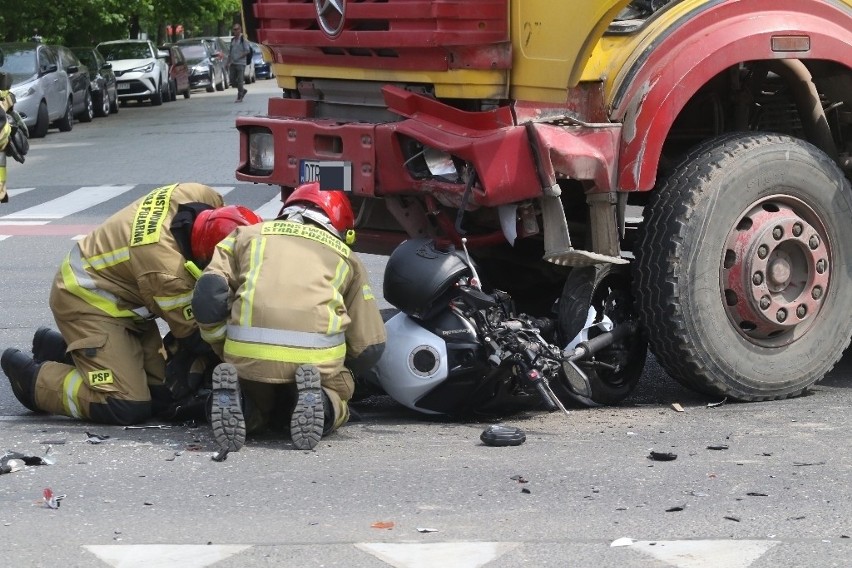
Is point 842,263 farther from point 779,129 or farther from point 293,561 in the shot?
point 293,561

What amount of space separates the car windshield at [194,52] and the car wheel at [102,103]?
1134 cm

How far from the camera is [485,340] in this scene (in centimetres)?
570

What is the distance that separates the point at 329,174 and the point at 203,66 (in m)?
35.1

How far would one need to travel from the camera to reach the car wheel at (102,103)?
94.6ft

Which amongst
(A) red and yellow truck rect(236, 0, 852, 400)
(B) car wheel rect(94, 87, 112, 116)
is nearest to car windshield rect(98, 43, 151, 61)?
(B) car wheel rect(94, 87, 112, 116)

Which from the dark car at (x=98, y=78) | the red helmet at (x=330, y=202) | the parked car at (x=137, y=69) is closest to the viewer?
the red helmet at (x=330, y=202)

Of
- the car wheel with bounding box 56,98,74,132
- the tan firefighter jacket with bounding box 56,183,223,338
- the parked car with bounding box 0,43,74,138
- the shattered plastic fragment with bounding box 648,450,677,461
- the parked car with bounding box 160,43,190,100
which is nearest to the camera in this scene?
the shattered plastic fragment with bounding box 648,450,677,461

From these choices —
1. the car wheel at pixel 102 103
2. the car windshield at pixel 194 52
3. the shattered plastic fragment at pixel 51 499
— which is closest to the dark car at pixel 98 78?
the car wheel at pixel 102 103

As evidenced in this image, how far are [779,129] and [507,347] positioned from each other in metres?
1.93

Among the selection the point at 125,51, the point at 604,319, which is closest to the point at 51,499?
the point at 604,319

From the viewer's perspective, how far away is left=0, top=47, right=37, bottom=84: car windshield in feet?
72.8

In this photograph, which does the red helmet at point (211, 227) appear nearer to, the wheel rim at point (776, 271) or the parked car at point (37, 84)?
the wheel rim at point (776, 271)

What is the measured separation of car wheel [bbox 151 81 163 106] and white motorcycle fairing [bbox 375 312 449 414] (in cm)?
2856

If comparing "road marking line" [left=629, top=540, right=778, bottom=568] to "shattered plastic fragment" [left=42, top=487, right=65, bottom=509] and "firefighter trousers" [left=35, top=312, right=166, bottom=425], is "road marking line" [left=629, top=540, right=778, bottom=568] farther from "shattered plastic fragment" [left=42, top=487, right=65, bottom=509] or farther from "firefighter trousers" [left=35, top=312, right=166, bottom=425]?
"firefighter trousers" [left=35, top=312, right=166, bottom=425]
